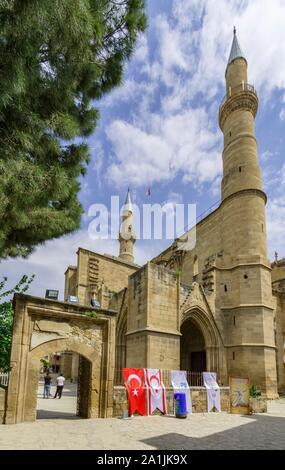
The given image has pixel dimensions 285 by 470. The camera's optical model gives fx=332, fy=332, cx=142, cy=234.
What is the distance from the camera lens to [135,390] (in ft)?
32.3

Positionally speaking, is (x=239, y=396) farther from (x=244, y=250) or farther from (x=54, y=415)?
(x=244, y=250)

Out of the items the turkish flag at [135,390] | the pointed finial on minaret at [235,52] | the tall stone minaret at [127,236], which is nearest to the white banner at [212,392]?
the turkish flag at [135,390]

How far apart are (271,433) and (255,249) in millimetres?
11726

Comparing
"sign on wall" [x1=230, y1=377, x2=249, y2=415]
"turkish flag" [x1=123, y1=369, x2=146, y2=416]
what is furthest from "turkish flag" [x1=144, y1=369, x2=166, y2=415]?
"sign on wall" [x1=230, y1=377, x2=249, y2=415]

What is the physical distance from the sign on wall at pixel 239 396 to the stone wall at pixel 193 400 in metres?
0.59

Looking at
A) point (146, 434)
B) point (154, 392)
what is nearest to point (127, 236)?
point (154, 392)

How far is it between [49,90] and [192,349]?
58.8 ft

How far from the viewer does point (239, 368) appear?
16.8m

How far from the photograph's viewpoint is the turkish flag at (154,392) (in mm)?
10055

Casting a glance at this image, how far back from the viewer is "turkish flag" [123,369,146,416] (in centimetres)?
970

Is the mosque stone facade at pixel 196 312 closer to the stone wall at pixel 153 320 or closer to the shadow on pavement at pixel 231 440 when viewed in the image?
the stone wall at pixel 153 320

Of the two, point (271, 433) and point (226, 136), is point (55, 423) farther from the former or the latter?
point (226, 136)

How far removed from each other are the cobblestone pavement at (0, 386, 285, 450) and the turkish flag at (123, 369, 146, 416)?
0.44 meters

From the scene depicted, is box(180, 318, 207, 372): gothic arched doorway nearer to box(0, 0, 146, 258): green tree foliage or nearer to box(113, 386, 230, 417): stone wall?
box(113, 386, 230, 417): stone wall
